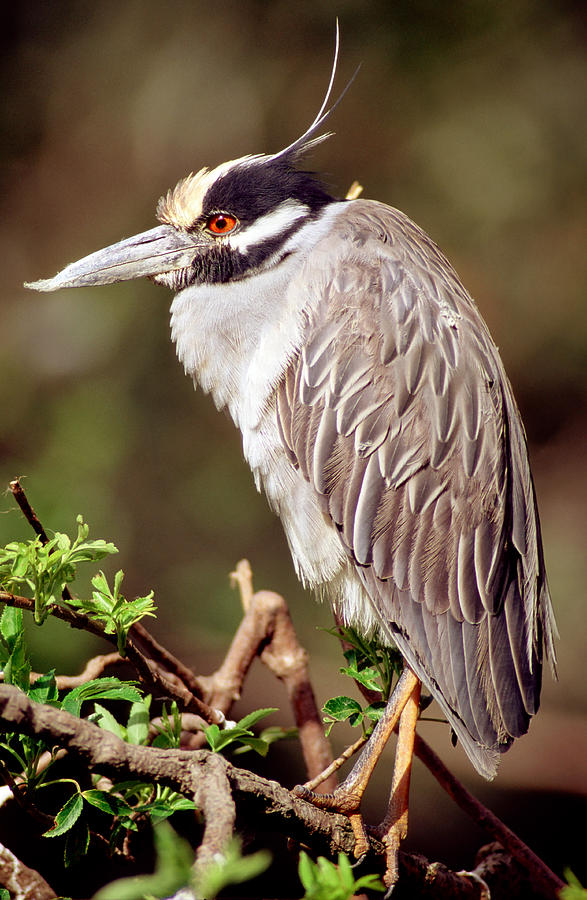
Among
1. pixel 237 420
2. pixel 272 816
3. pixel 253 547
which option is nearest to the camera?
pixel 272 816

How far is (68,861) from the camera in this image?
3.22 ft

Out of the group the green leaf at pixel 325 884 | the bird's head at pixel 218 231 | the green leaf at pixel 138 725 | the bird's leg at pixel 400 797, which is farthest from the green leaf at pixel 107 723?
the bird's head at pixel 218 231

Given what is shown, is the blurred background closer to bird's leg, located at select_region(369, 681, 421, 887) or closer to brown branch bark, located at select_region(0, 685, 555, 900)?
bird's leg, located at select_region(369, 681, 421, 887)

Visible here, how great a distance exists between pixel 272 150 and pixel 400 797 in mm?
2580

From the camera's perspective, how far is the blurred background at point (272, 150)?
3098 millimetres

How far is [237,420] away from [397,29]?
90.7 inches

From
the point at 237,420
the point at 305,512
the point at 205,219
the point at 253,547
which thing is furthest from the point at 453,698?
the point at 253,547

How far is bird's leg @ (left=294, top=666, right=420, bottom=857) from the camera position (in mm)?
1230

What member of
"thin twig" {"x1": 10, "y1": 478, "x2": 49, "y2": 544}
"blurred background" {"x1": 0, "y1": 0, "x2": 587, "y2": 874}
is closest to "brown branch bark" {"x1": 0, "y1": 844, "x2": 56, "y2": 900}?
"thin twig" {"x1": 10, "y1": 478, "x2": 49, "y2": 544}

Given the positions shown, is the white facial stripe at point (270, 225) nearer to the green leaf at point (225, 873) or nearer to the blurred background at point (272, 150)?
the green leaf at point (225, 873)

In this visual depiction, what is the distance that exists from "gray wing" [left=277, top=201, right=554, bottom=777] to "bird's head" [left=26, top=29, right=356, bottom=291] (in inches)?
7.7

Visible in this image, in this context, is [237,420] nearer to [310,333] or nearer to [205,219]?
[310,333]

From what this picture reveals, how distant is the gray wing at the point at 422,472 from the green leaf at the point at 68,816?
62 cm

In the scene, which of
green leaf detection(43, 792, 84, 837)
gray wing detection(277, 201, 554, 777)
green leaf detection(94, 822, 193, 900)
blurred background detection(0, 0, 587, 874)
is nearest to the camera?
green leaf detection(94, 822, 193, 900)
